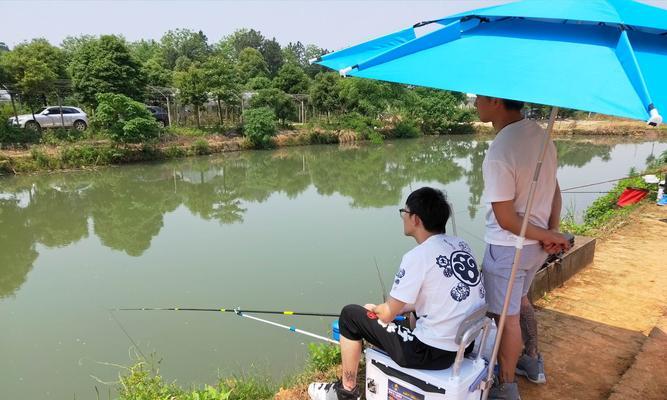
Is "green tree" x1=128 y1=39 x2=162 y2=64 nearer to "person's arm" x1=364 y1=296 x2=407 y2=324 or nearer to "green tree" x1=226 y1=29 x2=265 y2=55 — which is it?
"green tree" x1=226 y1=29 x2=265 y2=55

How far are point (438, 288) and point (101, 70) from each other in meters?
13.7

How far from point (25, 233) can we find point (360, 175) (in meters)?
7.83

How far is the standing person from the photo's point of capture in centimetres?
142

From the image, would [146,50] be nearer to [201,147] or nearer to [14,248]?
[201,147]

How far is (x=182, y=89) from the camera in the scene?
14.9 m

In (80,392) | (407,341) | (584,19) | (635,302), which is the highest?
(584,19)

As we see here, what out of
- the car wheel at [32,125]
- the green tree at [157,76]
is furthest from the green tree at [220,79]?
the car wheel at [32,125]

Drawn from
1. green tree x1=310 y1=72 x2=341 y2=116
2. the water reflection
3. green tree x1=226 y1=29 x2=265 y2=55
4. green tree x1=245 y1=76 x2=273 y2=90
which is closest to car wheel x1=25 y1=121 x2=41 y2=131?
the water reflection

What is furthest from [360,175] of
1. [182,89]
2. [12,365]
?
[12,365]

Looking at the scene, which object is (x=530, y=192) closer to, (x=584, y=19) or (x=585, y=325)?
(x=584, y=19)

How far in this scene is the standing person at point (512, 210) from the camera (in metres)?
1.42

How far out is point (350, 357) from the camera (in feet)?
5.09

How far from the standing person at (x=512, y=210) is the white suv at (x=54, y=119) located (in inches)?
554

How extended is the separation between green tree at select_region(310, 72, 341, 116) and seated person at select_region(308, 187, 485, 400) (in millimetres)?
18607
